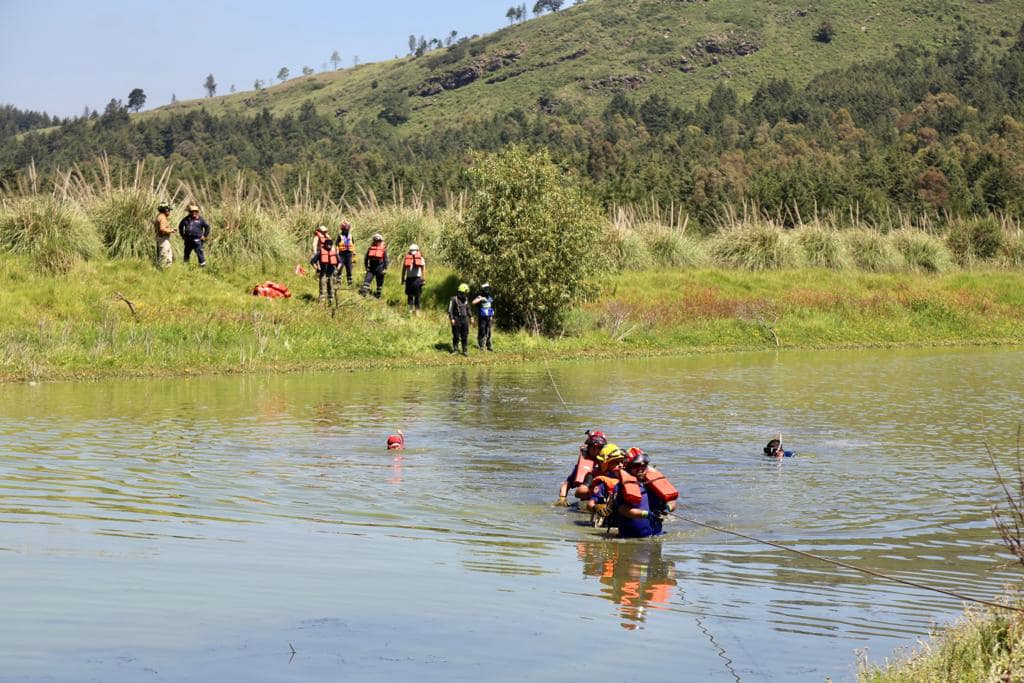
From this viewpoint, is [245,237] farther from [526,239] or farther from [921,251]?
[921,251]

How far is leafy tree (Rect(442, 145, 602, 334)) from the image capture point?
38844 mm

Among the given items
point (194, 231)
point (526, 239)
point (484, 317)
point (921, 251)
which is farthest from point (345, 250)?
point (921, 251)

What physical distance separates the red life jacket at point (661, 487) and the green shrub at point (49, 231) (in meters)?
26.4

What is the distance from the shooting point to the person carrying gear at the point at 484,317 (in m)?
36.0

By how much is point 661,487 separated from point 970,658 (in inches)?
237

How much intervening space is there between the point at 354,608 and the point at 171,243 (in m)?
30.0

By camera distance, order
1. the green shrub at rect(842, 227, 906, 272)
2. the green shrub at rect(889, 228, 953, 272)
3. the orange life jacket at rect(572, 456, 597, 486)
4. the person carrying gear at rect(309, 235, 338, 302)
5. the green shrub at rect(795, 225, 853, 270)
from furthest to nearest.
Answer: the green shrub at rect(889, 228, 953, 272) < the green shrub at rect(842, 227, 906, 272) < the green shrub at rect(795, 225, 853, 270) < the person carrying gear at rect(309, 235, 338, 302) < the orange life jacket at rect(572, 456, 597, 486)

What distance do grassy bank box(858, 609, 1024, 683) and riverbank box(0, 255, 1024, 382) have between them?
25504 millimetres

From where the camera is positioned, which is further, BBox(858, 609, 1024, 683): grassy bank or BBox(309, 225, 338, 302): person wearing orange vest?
BBox(309, 225, 338, 302): person wearing orange vest

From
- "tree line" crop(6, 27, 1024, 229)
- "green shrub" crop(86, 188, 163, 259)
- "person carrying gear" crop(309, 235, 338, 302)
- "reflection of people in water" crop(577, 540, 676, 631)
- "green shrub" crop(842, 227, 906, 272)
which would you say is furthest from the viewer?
"tree line" crop(6, 27, 1024, 229)

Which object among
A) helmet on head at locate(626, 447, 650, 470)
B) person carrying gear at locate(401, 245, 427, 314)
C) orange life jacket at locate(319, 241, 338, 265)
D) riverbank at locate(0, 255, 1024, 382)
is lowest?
helmet on head at locate(626, 447, 650, 470)

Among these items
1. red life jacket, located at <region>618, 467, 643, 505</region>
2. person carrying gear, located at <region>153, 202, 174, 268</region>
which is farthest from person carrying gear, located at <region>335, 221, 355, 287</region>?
red life jacket, located at <region>618, 467, 643, 505</region>

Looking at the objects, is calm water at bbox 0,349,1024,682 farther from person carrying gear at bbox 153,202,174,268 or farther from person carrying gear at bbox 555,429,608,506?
person carrying gear at bbox 153,202,174,268

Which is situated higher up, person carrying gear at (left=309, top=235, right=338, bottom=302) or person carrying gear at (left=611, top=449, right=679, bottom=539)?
person carrying gear at (left=309, top=235, right=338, bottom=302)
